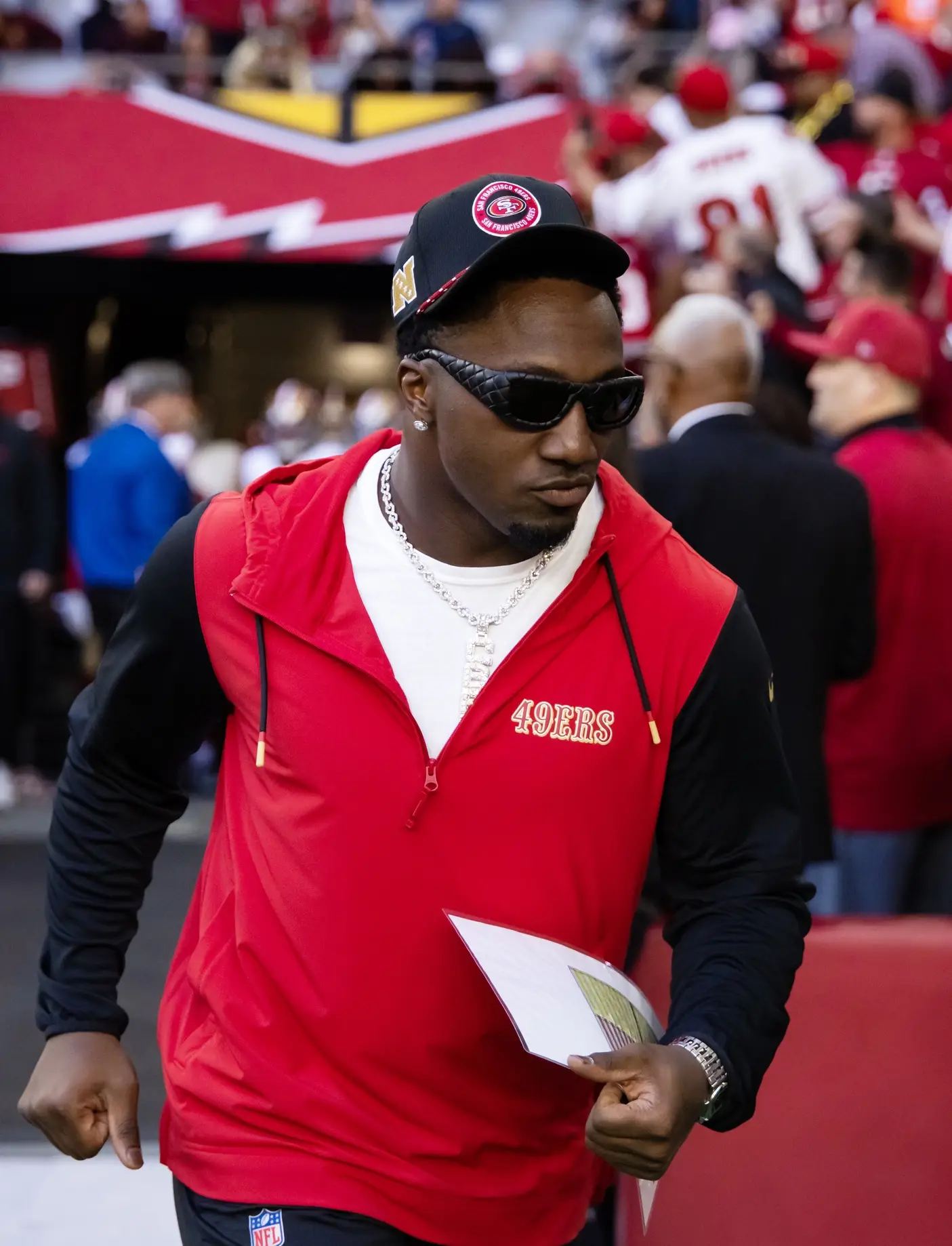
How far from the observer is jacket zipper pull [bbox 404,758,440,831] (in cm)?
195

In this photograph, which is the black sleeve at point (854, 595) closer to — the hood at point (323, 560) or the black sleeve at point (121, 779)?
the hood at point (323, 560)

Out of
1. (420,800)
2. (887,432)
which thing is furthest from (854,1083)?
(887,432)

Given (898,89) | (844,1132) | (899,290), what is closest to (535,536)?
(844,1132)

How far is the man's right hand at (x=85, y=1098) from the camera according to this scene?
211 cm

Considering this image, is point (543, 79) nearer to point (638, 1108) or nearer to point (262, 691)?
point (262, 691)

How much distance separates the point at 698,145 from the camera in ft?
25.2

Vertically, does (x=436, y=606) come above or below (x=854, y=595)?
above

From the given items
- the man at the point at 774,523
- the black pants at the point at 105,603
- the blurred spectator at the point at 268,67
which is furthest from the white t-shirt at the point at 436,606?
the blurred spectator at the point at 268,67

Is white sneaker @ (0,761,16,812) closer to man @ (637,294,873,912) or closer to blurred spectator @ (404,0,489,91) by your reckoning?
man @ (637,294,873,912)

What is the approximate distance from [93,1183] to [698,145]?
5293mm

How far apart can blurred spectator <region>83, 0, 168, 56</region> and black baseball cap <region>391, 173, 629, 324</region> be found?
42.6 feet

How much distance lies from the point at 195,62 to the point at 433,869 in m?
12.8

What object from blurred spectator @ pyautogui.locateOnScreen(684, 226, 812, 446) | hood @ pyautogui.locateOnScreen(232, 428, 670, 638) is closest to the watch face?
hood @ pyautogui.locateOnScreen(232, 428, 670, 638)

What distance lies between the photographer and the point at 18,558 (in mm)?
9156
